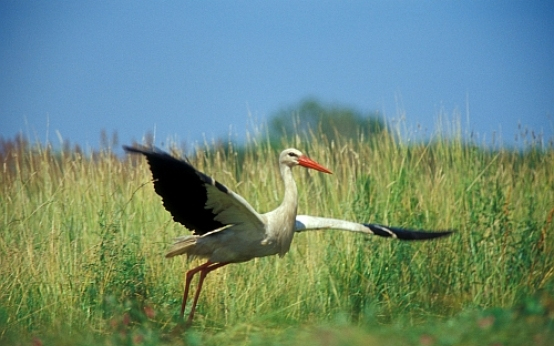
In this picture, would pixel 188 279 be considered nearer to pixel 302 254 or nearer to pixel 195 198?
pixel 195 198

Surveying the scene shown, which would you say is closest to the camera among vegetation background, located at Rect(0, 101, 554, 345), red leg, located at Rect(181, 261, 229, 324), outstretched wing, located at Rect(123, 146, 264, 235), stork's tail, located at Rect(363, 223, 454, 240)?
outstretched wing, located at Rect(123, 146, 264, 235)

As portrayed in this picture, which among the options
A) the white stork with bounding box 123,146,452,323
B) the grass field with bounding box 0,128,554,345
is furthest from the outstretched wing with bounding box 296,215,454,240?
A: the grass field with bounding box 0,128,554,345

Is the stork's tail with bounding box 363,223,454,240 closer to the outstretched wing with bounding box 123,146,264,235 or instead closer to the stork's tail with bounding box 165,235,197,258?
the outstretched wing with bounding box 123,146,264,235

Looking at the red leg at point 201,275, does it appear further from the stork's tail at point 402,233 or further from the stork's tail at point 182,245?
the stork's tail at point 402,233

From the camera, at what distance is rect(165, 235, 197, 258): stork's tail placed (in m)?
6.58

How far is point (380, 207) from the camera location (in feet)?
25.4

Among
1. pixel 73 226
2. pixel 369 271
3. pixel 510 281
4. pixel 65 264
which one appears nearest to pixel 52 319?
pixel 65 264

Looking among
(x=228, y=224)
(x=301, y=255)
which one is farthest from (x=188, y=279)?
(x=301, y=255)

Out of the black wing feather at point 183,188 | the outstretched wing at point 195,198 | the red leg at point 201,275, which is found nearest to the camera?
the black wing feather at point 183,188

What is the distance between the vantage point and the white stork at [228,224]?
614 centimetres

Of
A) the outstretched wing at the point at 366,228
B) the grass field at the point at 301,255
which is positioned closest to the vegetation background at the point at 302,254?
the grass field at the point at 301,255

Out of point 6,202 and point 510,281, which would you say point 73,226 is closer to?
point 6,202

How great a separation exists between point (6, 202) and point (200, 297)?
197 cm

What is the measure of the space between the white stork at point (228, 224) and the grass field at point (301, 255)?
0.96ft
